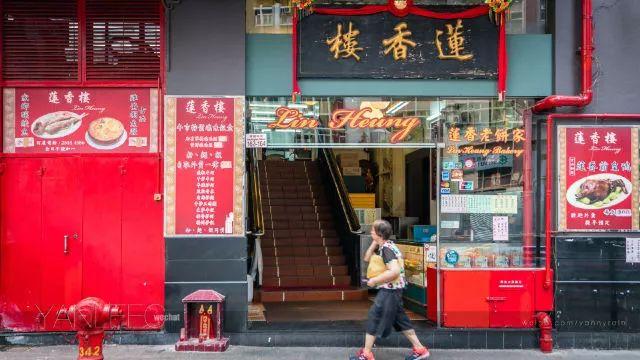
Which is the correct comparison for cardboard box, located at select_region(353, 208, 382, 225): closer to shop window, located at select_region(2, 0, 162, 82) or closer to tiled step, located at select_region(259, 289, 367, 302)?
tiled step, located at select_region(259, 289, 367, 302)

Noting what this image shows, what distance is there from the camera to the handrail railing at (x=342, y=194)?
12977mm

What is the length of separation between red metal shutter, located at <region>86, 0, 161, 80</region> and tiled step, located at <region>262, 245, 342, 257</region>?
5329mm

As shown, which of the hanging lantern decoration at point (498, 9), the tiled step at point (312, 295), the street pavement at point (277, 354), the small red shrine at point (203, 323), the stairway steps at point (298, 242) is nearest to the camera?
the street pavement at point (277, 354)

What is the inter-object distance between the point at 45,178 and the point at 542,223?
6509 mm

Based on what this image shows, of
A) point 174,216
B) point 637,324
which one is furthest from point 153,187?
point 637,324

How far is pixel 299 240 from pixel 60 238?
19.1 ft

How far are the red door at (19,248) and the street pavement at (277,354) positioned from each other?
48 cm

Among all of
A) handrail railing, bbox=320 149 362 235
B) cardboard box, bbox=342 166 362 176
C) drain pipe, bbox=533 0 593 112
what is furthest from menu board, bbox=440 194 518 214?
cardboard box, bbox=342 166 362 176

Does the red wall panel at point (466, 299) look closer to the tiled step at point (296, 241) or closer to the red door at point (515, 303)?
the red door at point (515, 303)

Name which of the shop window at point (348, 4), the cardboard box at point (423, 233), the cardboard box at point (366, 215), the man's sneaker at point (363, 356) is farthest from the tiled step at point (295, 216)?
the man's sneaker at point (363, 356)

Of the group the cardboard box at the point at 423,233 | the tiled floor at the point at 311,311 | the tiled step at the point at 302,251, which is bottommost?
the tiled floor at the point at 311,311

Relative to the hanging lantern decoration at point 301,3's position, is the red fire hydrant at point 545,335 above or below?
below

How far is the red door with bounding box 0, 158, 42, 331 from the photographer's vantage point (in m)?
8.41

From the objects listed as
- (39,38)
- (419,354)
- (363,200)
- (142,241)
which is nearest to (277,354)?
(419,354)
